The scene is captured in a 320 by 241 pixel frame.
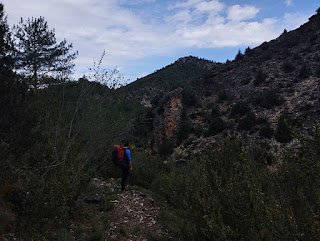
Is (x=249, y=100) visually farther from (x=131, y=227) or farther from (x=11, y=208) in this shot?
(x=11, y=208)

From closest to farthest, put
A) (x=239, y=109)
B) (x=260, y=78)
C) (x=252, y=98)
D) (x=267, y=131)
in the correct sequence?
1. (x=267, y=131)
2. (x=239, y=109)
3. (x=252, y=98)
4. (x=260, y=78)

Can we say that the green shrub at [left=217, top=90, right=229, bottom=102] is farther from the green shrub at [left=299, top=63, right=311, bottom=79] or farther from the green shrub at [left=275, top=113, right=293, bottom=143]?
the green shrub at [left=275, top=113, right=293, bottom=143]

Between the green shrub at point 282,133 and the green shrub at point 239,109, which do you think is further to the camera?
the green shrub at point 239,109

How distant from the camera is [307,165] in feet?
10.6

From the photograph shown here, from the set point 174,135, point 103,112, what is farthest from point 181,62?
point 103,112

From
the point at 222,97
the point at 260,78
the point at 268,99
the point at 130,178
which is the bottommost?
the point at 130,178

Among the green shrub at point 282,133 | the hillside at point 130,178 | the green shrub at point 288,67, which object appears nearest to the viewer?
the hillside at point 130,178

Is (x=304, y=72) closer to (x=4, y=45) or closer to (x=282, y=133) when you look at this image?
(x=282, y=133)

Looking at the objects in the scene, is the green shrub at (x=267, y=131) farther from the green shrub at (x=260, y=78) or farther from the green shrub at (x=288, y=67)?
the green shrub at (x=288, y=67)

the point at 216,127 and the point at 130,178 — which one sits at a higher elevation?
the point at 216,127

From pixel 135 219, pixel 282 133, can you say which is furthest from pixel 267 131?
pixel 135 219

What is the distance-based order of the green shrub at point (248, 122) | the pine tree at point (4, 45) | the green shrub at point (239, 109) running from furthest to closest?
1. the green shrub at point (239, 109)
2. the green shrub at point (248, 122)
3. the pine tree at point (4, 45)

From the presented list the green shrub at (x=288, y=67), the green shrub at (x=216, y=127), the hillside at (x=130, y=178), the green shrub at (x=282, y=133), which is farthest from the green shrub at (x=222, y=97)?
the green shrub at (x=282, y=133)

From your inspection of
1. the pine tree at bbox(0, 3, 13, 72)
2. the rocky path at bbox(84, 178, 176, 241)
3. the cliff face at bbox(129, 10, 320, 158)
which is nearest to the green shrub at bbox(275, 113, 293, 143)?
the cliff face at bbox(129, 10, 320, 158)
